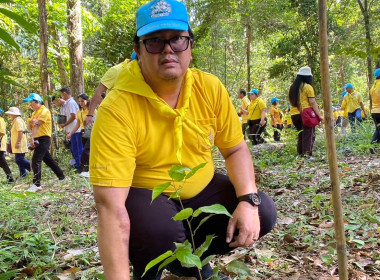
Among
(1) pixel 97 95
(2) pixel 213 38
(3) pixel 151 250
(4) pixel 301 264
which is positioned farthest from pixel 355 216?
(2) pixel 213 38

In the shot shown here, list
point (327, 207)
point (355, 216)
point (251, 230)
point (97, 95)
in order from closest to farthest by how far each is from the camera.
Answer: point (251, 230) < point (355, 216) < point (327, 207) < point (97, 95)

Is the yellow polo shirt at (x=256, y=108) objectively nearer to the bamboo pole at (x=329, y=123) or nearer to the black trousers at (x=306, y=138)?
the black trousers at (x=306, y=138)

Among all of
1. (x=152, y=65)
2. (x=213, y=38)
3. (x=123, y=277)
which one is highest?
(x=213, y=38)

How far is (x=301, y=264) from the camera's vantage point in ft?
7.09

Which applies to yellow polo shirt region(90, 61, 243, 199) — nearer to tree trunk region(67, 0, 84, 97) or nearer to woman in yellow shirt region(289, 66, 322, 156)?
woman in yellow shirt region(289, 66, 322, 156)

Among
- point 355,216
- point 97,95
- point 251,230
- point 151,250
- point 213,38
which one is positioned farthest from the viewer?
point 213,38

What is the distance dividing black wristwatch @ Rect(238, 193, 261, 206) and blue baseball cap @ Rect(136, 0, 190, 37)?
853mm

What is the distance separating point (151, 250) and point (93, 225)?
5.38ft

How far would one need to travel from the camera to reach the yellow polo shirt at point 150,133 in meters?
1.50

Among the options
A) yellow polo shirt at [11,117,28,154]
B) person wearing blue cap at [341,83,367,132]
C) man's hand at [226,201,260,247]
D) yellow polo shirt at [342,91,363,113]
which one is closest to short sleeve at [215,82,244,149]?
man's hand at [226,201,260,247]

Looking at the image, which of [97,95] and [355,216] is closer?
[355,216]

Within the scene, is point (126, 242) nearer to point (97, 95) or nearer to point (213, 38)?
point (97, 95)

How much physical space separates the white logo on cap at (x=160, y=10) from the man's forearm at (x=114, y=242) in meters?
0.87

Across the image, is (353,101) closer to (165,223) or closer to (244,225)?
(244,225)
